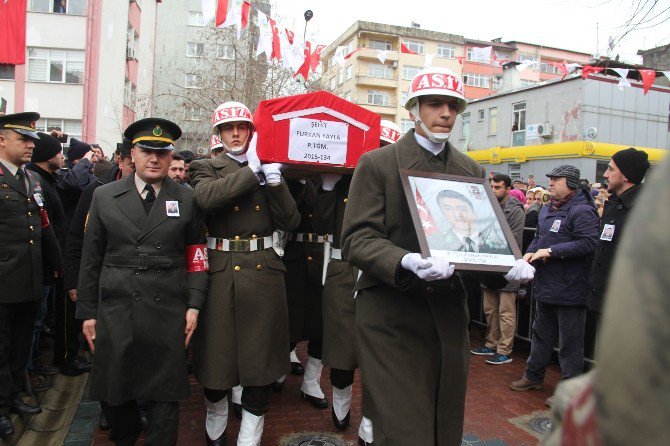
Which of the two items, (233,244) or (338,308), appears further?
(338,308)

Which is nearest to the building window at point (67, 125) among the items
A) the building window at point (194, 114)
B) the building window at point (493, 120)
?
the building window at point (194, 114)

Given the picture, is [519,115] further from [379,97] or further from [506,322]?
[379,97]

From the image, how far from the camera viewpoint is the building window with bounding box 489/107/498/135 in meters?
32.6

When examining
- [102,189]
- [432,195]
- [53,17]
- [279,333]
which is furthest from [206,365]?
[53,17]

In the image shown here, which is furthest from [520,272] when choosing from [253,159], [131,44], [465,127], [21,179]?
[465,127]

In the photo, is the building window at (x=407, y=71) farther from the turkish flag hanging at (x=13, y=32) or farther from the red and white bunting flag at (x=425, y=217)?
the red and white bunting flag at (x=425, y=217)

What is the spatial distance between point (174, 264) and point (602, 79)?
26.3 metres

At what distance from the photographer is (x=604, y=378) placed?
644 millimetres

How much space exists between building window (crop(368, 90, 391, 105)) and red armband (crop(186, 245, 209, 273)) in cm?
5390

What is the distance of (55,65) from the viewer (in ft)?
78.9

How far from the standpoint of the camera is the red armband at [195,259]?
389 centimetres

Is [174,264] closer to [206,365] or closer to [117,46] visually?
[206,365]

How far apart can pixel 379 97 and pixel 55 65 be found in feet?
122

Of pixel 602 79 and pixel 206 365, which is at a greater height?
pixel 602 79
